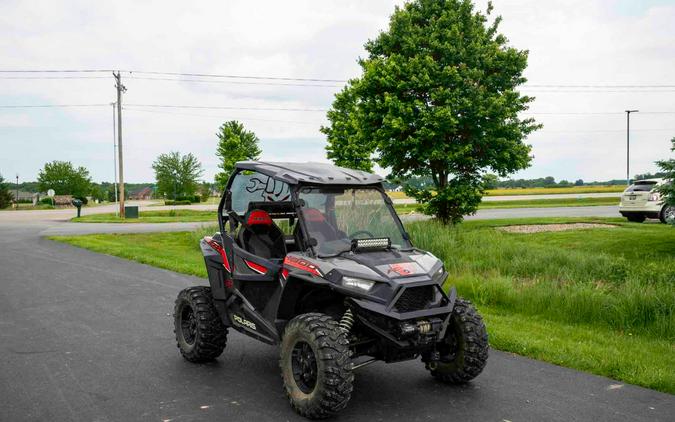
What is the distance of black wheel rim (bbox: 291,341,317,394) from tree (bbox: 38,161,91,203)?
110387 mm

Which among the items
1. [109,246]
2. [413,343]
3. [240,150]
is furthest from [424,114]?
[240,150]

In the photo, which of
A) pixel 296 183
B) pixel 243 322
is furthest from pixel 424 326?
pixel 243 322

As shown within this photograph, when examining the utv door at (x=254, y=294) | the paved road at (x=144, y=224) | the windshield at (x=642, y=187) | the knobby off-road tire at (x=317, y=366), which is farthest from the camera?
the paved road at (x=144, y=224)

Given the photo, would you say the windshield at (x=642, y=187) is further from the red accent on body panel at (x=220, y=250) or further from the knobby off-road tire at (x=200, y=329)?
the knobby off-road tire at (x=200, y=329)

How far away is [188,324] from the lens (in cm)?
679

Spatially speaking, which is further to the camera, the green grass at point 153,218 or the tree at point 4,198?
the tree at point 4,198

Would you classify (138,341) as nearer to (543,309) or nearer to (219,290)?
(219,290)

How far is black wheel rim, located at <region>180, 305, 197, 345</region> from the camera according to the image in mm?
6570

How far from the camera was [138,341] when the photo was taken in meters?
7.27

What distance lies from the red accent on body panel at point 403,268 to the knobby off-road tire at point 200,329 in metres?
2.50

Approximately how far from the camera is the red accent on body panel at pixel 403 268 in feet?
15.8

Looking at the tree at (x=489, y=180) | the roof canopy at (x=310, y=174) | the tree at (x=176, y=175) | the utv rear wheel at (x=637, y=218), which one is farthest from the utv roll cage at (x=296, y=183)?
the tree at (x=176, y=175)

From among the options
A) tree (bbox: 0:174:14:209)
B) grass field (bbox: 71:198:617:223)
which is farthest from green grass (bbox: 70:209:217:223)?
tree (bbox: 0:174:14:209)

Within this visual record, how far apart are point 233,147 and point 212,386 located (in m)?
39.4
